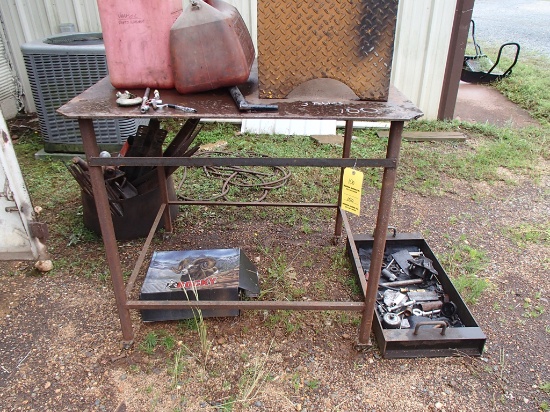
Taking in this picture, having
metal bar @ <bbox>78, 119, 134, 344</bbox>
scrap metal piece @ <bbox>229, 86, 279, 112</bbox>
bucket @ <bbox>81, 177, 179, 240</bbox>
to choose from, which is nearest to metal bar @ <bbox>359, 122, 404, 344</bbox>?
scrap metal piece @ <bbox>229, 86, 279, 112</bbox>

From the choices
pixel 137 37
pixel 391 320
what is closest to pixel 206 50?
pixel 137 37

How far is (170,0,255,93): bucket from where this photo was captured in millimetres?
1506

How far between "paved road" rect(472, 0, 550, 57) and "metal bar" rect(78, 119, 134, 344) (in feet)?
29.8

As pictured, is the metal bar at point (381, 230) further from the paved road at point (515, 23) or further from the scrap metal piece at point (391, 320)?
the paved road at point (515, 23)

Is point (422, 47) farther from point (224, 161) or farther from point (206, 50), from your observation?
point (224, 161)

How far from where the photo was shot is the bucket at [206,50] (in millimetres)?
1506

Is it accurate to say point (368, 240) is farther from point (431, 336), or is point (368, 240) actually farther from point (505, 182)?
point (505, 182)

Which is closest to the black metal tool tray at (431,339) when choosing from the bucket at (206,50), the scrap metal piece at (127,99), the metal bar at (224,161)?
the metal bar at (224,161)

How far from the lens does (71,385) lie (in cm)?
175

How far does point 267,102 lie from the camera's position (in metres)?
1.58

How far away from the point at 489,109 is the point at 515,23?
27.6ft

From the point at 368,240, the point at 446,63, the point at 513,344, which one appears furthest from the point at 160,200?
the point at 446,63

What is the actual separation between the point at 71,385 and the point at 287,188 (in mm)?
2014

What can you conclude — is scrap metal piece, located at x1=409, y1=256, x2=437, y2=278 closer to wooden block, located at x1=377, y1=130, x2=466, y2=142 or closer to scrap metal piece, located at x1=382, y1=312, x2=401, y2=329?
scrap metal piece, located at x1=382, y1=312, x2=401, y2=329
